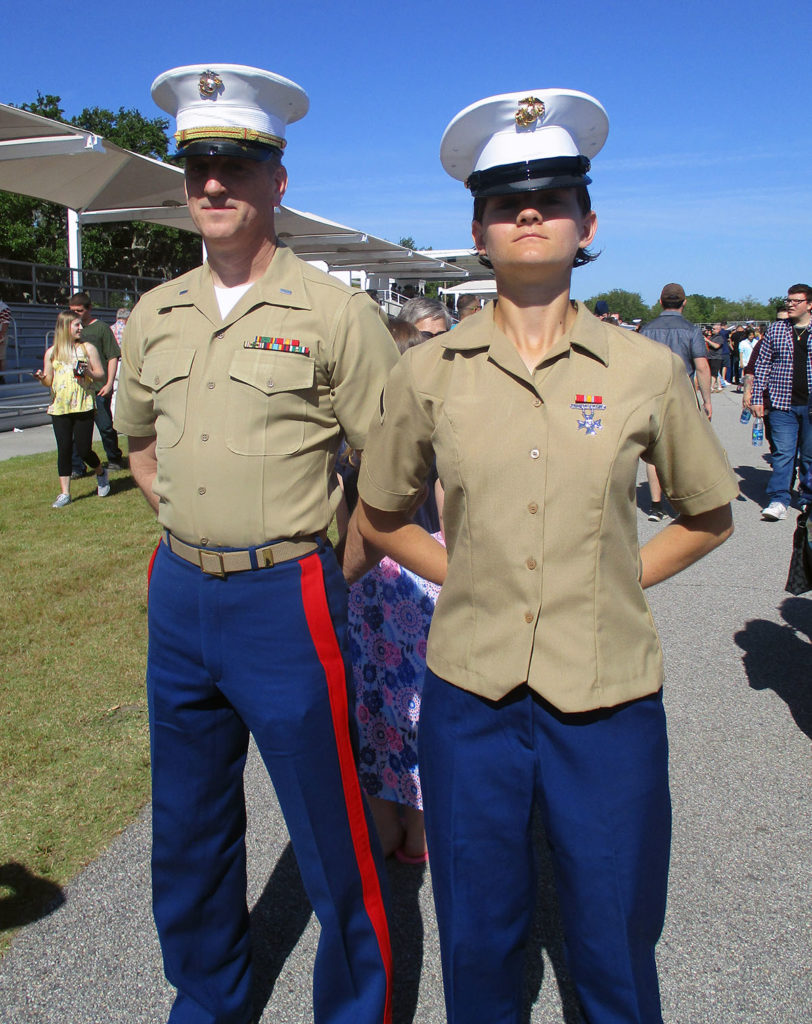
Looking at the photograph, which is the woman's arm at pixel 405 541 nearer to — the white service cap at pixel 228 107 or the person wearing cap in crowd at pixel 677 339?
the white service cap at pixel 228 107

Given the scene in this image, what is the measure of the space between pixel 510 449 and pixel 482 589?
0.28 meters

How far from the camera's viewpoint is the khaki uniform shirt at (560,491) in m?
1.65

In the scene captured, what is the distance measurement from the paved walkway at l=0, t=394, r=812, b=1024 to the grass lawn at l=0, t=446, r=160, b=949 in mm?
164

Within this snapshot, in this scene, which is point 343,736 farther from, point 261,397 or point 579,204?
point 579,204

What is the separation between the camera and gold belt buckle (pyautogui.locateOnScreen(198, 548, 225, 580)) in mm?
2061

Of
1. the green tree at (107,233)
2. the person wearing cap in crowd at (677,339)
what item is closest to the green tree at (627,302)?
the green tree at (107,233)

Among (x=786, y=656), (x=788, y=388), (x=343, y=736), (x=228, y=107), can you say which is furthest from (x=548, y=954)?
(x=788, y=388)

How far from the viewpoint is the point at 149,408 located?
2389 millimetres

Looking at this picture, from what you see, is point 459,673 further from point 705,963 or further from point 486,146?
point 705,963

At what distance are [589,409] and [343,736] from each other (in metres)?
0.99

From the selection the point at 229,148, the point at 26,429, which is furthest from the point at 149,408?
the point at 26,429

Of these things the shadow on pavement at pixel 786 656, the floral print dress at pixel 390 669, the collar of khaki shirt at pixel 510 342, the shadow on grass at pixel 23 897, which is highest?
the collar of khaki shirt at pixel 510 342

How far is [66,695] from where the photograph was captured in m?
4.40

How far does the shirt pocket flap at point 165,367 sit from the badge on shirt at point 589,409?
1.01 metres
